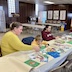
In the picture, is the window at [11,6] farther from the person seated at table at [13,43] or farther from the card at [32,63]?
the card at [32,63]

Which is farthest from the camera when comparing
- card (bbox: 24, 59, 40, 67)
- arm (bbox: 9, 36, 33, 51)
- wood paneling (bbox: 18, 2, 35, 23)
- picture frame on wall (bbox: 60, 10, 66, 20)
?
wood paneling (bbox: 18, 2, 35, 23)

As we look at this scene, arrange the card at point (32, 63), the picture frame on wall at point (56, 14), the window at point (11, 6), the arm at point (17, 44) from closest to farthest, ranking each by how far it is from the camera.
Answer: the card at point (32, 63), the arm at point (17, 44), the window at point (11, 6), the picture frame on wall at point (56, 14)

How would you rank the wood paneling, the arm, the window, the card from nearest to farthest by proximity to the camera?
1. the card
2. the arm
3. the window
4. the wood paneling

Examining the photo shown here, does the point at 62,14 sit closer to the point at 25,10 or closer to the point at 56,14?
the point at 56,14

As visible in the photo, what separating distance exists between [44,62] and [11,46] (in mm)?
631

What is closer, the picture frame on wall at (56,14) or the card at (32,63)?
the card at (32,63)

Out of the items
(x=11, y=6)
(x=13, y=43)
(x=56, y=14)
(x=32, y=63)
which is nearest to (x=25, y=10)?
(x=11, y=6)

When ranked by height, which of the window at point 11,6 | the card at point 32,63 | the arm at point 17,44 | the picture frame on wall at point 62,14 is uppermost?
the window at point 11,6

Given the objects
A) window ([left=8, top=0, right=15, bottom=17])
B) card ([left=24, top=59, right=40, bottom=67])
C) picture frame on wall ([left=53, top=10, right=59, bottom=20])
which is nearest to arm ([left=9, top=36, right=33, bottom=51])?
card ([left=24, top=59, right=40, bottom=67])

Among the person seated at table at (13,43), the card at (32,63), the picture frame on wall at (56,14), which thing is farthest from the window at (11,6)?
the card at (32,63)

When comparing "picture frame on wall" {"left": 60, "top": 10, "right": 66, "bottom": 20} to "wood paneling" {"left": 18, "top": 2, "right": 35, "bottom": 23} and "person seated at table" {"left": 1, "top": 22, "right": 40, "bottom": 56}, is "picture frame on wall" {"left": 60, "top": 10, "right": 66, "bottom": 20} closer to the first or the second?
"wood paneling" {"left": 18, "top": 2, "right": 35, "bottom": 23}

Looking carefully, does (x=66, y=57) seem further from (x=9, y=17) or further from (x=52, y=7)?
(x=52, y=7)

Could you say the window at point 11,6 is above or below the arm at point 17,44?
above

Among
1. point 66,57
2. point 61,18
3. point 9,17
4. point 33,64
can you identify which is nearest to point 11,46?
point 33,64
